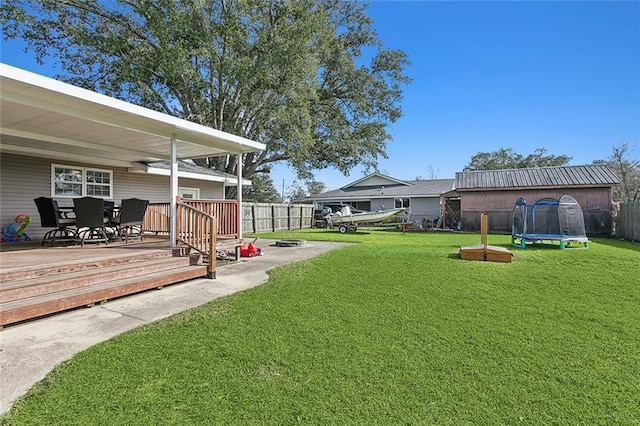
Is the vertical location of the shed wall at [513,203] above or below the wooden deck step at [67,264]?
above

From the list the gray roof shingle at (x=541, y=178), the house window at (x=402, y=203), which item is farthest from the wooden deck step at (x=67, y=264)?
the house window at (x=402, y=203)

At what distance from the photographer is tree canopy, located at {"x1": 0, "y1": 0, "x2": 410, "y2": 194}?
15203mm

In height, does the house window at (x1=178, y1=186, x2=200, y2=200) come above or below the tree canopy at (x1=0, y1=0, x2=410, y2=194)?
below

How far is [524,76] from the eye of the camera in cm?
1499

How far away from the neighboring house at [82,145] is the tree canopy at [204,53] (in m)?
6.79

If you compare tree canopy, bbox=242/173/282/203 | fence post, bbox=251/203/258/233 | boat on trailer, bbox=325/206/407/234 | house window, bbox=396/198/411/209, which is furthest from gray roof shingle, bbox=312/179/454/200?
tree canopy, bbox=242/173/282/203

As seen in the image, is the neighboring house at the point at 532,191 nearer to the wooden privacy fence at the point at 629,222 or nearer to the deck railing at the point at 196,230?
the wooden privacy fence at the point at 629,222

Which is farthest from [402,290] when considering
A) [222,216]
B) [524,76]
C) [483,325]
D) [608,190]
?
[608,190]

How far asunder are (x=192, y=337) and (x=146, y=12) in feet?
57.6

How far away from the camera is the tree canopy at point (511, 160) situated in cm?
4066

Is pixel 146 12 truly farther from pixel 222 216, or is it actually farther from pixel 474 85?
pixel 474 85

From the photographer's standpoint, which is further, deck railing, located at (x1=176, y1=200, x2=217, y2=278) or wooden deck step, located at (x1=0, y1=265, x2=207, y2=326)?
deck railing, located at (x1=176, y1=200, x2=217, y2=278)

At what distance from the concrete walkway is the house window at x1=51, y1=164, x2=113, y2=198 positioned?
6.33 m

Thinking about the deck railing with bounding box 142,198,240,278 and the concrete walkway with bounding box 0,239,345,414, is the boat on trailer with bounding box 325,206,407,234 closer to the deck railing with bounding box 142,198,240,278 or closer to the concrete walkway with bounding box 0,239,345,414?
the deck railing with bounding box 142,198,240,278
